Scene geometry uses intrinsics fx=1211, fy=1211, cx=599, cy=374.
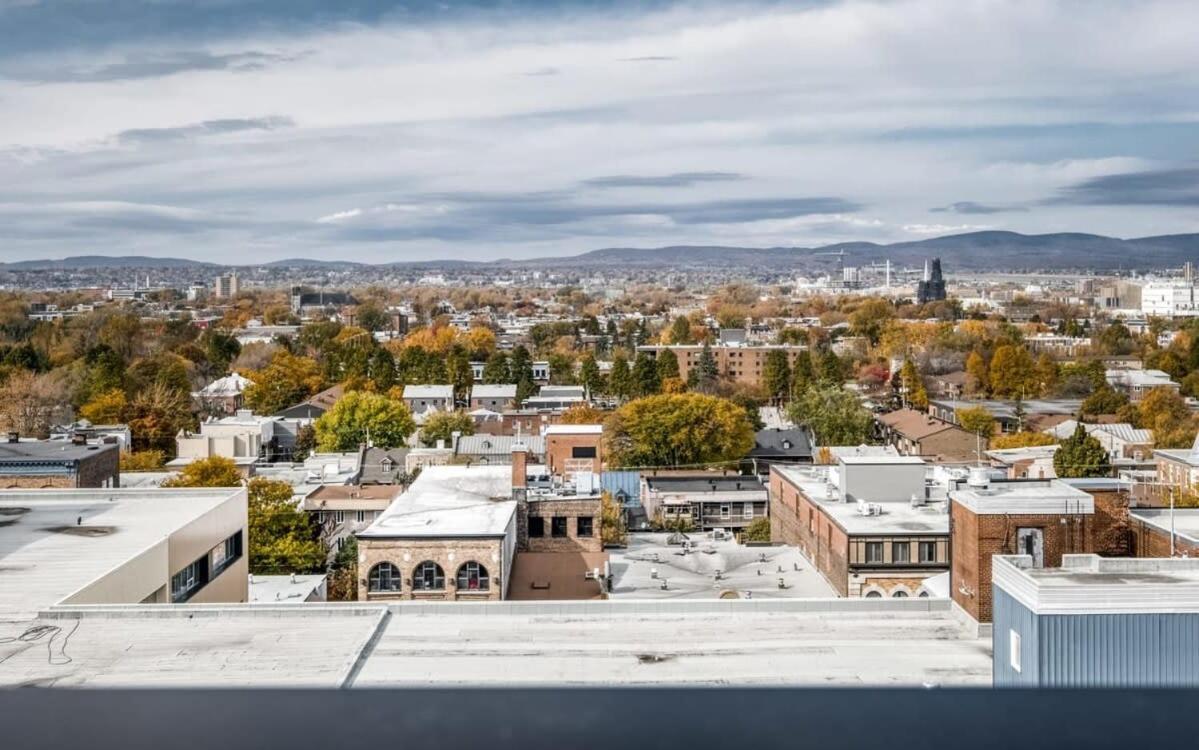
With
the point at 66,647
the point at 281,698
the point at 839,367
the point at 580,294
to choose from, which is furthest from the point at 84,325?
the point at 580,294

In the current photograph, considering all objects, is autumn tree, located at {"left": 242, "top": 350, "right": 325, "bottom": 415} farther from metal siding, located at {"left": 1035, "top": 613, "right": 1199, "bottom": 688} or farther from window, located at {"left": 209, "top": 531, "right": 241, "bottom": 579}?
metal siding, located at {"left": 1035, "top": 613, "right": 1199, "bottom": 688}

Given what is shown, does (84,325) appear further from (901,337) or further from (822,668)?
(822,668)

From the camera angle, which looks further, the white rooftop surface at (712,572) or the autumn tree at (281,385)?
the autumn tree at (281,385)

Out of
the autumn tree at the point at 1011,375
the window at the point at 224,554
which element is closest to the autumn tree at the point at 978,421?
the autumn tree at the point at 1011,375

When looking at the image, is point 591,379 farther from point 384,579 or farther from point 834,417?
point 384,579

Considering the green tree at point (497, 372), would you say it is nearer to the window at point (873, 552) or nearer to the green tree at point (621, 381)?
the green tree at point (621, 381)

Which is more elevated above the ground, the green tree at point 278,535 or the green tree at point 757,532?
the green tree at point 278,535

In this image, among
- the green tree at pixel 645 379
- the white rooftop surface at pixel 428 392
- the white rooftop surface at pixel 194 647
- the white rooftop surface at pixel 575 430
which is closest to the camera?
the white rooftop surface at pixel 194 647
